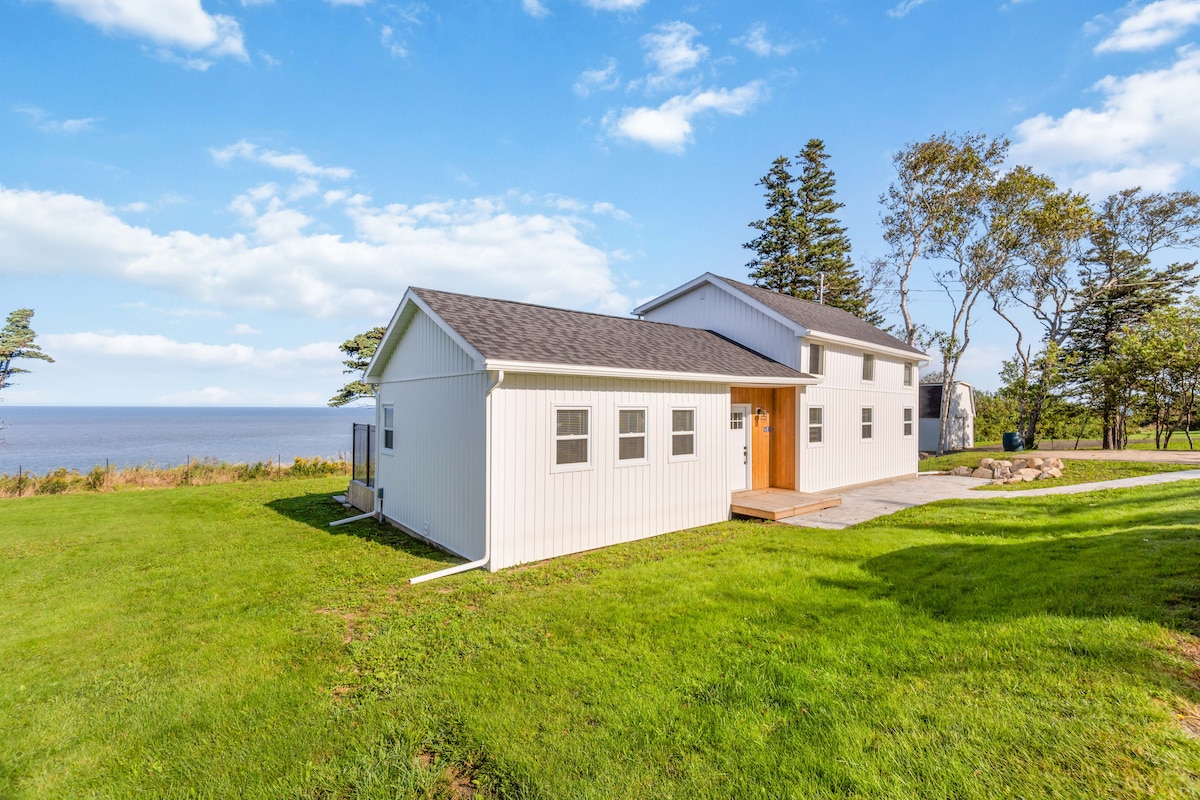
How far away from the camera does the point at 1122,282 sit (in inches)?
934

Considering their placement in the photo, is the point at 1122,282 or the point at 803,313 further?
the point at 1122,282

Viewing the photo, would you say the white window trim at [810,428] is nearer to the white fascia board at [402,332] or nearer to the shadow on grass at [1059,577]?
the shadow on grass at [1059,577]

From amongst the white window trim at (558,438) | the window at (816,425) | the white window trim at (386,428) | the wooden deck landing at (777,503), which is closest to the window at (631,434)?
the white window trim at (558,438)

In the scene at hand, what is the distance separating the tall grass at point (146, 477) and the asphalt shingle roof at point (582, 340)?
13.7 metres

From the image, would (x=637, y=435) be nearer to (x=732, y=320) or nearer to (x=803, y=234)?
(x=732, y=320)

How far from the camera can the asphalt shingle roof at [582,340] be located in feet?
24.5

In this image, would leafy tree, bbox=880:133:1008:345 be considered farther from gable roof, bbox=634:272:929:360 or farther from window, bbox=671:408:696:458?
window, bbox=671:408:696:458

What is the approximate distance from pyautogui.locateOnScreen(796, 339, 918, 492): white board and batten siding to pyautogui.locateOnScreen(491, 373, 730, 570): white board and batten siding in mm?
3637

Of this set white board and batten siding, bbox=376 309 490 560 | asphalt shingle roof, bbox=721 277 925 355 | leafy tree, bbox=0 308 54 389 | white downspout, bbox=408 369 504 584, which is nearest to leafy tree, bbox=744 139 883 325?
asphalt shingle roof, bbox=721 277 925 355

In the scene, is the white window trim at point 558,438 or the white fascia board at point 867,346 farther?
the white fascia board at point 867,346

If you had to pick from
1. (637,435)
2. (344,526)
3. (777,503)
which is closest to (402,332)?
(344,526)

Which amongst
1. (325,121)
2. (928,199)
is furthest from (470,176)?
(928,199)

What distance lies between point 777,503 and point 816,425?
3314 millimetres

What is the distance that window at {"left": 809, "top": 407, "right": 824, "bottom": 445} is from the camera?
1232 centimetres
